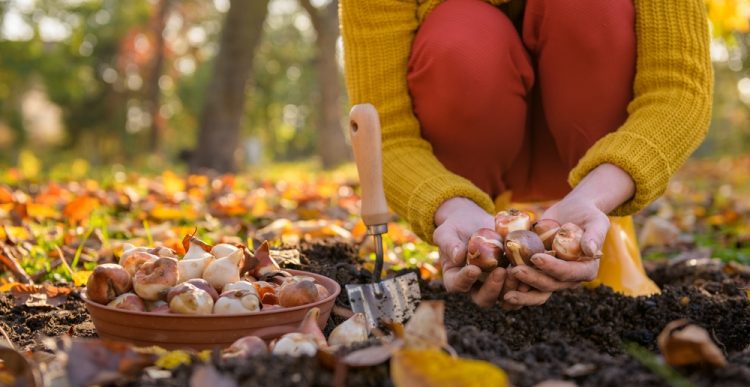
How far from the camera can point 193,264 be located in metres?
1.42

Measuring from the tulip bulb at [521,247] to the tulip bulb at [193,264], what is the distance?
59cm

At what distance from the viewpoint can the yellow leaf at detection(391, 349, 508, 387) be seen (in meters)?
0.92

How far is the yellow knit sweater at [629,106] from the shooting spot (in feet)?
5.67

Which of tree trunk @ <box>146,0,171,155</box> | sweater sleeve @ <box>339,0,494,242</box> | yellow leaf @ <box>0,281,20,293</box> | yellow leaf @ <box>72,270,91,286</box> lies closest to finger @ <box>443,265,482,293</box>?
sweater sleeve @ <box>339,0,494,242</box>

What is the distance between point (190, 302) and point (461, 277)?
524 millimetres

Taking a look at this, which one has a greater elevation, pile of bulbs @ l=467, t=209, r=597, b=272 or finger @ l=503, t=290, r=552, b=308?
pile of bulbs @ l=467, t=209, r=597, b=272

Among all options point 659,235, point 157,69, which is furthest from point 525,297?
point 157,69

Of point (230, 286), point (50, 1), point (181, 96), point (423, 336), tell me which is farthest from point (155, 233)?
point (181, 96)

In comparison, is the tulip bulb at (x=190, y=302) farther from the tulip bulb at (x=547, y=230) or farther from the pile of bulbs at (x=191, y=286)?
the tulip bulb at (x=547, y=230)

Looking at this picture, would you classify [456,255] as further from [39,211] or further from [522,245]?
[39,211]

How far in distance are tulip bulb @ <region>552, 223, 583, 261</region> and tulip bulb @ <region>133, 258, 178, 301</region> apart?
0.73 meters

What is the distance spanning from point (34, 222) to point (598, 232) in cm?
216

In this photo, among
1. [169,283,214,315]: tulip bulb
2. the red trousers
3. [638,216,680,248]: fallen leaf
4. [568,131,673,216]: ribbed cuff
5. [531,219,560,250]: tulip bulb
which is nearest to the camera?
[169,283,214,315]: tulip bulb

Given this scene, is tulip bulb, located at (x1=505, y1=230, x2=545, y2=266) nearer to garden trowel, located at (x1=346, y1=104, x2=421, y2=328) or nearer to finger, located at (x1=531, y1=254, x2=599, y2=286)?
finger, located at (x1=531, y1=254, x2=599, y2=286)
